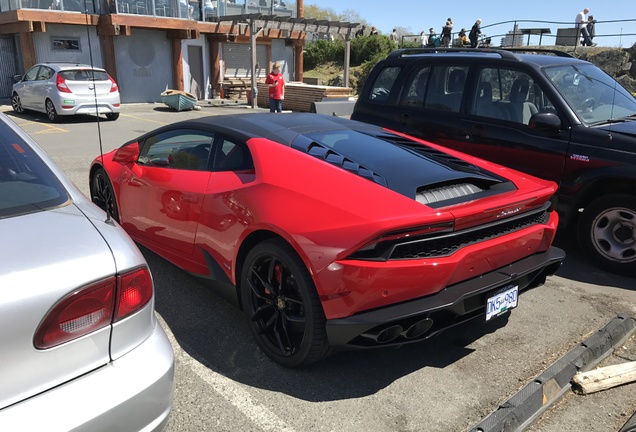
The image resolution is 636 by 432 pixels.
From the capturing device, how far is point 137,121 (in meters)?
16.4

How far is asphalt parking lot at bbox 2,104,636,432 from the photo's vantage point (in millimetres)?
2775

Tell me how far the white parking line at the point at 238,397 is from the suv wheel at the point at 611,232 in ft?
12.0

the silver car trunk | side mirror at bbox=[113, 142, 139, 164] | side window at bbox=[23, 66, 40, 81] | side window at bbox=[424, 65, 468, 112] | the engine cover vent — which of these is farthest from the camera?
side window at bbox=[23, 66, 40, 81]

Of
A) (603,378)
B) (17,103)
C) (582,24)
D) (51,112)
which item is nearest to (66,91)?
(51,112)

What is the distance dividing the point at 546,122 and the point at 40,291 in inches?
178

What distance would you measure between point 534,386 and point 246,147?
7.54 feet

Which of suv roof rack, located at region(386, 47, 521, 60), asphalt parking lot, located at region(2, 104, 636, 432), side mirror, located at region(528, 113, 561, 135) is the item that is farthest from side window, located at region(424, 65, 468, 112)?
asphalt parking lot, located at region(2, 104, 636, 432)

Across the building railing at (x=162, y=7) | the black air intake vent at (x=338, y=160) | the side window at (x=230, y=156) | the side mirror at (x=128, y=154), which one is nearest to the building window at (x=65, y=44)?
the building railing at (x=162, y=7)

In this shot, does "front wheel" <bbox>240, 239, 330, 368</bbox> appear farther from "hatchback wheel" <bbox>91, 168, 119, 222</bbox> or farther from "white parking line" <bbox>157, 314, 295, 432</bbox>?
"hatchback wheel" <bbox>91, 168, 119, 222</bbox>

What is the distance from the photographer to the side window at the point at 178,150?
3.86 meters

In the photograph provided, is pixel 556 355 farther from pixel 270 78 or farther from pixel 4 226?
pixel 270 78

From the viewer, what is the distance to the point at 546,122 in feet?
15.9

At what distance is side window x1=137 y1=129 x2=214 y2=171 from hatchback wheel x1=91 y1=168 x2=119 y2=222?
0.54m

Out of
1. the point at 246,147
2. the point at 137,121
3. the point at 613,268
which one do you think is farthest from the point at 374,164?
the point at 137,121
